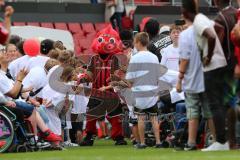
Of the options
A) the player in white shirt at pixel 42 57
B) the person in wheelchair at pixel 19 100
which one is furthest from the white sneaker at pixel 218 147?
the player in white shirt at pixel 42 57

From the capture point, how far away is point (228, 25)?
14.5m

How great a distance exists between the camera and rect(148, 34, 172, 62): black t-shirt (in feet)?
61.4

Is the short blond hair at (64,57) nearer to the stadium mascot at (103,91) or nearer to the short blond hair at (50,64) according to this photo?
the short blond hair at (50,64)

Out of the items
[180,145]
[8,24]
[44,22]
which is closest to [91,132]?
[180,145]

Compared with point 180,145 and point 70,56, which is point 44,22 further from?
point 180,145

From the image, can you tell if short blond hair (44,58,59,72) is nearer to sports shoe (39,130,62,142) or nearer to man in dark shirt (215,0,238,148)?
sports shoe (39,130,62,142)

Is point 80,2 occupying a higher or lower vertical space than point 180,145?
higher

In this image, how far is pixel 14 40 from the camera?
21.2 meters

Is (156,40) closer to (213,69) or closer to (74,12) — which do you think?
(213,69)

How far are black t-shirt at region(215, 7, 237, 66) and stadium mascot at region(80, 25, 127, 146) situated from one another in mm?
4539

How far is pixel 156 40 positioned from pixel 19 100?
3530 millimetres

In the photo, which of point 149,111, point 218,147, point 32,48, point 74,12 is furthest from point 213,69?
point 74,12

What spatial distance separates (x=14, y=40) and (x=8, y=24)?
8399mm

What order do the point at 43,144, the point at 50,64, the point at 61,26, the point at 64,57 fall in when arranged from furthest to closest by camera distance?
the point at 61,26 < the point at 50,64 < the point at 64,57 < the point at 43,144
